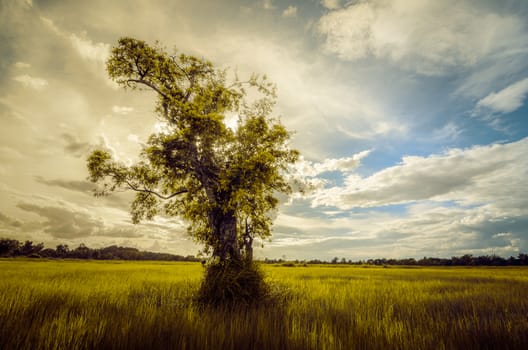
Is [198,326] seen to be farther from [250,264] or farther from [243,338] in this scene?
[250,264]

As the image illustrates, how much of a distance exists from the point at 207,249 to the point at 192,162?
372cm

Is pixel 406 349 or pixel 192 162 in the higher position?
pixel 192 162

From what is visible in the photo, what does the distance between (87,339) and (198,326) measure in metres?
1.73

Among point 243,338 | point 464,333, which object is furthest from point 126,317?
point 464,333

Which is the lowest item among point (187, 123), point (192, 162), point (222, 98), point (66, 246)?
point (66, 246)

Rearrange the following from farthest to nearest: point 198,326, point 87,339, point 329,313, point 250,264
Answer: point 250,264, point 329,313, point 198,326, point 87,339

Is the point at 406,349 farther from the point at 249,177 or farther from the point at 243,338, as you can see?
the point at 249,177

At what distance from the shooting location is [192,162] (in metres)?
10.7

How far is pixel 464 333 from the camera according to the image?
4672 mm

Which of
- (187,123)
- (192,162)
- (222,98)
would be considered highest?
(222,98)

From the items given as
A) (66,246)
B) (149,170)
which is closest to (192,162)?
(149,170)

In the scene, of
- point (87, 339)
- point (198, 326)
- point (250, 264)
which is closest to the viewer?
point (87, 339)

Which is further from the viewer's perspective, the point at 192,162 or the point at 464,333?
the point at 192,162

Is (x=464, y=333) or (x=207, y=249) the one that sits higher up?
(x=207, y=249)
